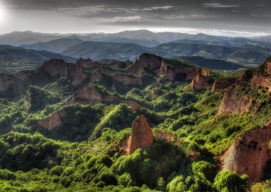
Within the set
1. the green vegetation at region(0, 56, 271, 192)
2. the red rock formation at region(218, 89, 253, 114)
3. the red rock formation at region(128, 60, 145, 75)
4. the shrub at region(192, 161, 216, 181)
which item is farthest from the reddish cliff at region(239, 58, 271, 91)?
the red rock formation at region(128, 60, 145, 75)

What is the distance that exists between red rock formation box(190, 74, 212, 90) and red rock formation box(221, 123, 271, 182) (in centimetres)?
7077

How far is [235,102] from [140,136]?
23.6 meters

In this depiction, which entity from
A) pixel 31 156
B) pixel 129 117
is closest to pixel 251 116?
pixel 129 117

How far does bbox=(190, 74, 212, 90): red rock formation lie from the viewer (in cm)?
9494

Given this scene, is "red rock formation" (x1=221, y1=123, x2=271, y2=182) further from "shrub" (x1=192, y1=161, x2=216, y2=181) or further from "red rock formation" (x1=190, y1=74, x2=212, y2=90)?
"red rock formation" (x1=190, y1=74, x2=212, y2=90)

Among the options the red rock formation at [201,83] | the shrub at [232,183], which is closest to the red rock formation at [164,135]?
the shrub at [232,183]

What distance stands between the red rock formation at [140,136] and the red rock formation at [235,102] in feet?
68.8

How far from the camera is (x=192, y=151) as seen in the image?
30406 millimetres

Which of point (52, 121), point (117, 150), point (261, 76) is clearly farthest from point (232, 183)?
point (52, 121)

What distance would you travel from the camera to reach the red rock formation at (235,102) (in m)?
42.8

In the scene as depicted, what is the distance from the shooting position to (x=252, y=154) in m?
25.4

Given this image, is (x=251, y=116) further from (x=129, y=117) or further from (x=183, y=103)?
(x=183, y=103)

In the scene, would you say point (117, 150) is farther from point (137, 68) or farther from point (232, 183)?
point (137, 68)

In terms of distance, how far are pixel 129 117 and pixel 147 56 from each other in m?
84.1
